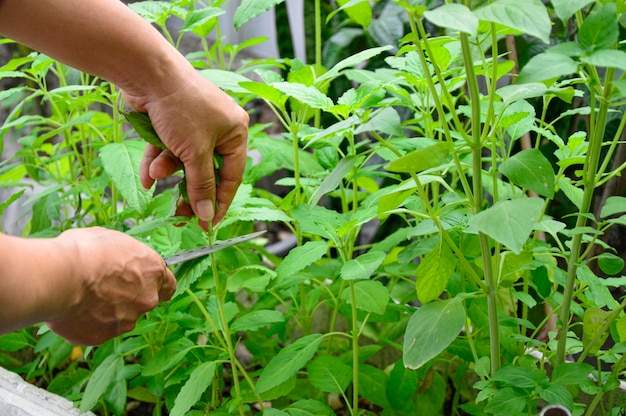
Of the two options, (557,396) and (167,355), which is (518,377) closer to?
(557,396)

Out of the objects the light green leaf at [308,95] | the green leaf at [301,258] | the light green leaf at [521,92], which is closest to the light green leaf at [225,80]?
the light green leaf at [308,95]

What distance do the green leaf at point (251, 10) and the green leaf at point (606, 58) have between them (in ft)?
1.52

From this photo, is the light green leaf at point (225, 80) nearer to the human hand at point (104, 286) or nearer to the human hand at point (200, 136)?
the human hand at point (200, 136)

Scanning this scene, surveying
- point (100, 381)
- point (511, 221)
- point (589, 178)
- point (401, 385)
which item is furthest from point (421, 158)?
point (100, 381)

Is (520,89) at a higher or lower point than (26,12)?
lower

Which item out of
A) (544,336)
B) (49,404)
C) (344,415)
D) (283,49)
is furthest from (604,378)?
(283,49)

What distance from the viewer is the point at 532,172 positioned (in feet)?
2.29

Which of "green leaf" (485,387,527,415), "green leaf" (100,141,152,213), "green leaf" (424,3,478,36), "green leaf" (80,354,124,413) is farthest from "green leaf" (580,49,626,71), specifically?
"green leaf" (80,354,124,413)

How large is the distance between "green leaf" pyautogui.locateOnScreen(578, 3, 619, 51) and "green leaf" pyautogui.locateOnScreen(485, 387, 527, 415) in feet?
1.19

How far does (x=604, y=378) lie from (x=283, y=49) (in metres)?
1.46

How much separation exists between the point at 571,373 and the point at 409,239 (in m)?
0.26

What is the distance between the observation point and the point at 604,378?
88 centimetres

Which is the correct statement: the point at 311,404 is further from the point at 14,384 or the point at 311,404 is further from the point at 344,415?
the point at 14,384

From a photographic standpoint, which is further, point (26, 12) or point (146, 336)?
point (146, 336)
